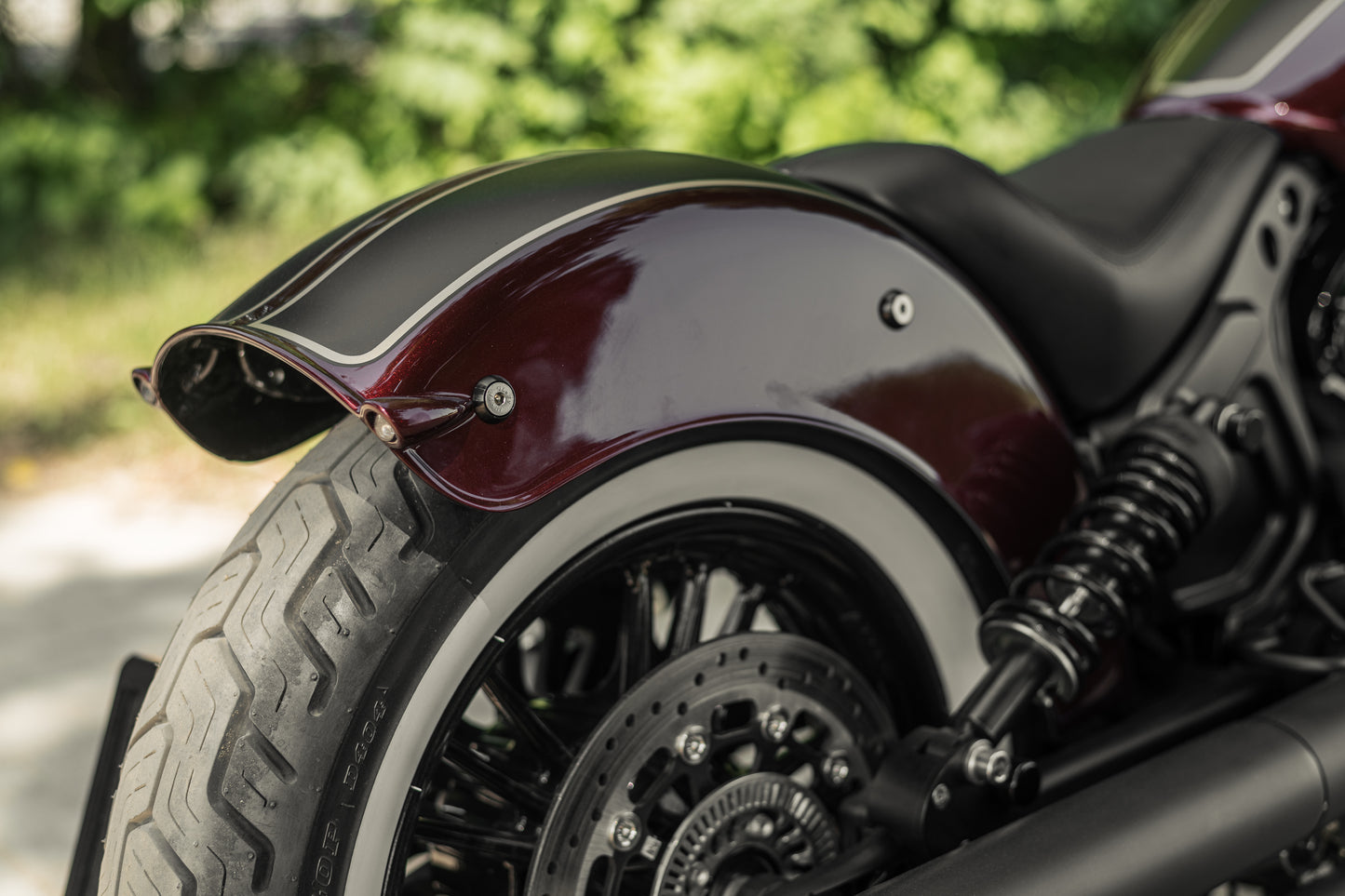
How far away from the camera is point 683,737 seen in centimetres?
108

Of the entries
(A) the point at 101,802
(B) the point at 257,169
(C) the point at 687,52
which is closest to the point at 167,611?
(A) the point at 101,802

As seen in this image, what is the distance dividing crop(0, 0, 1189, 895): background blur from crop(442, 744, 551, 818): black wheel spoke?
1820 mm

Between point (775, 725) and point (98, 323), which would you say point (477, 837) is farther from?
point (98, 323)

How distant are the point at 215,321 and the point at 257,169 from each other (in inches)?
217

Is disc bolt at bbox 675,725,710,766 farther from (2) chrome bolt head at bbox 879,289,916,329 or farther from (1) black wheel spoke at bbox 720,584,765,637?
(2) chrome bolt head at bbox 879,289,916,329

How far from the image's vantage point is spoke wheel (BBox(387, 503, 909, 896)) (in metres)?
1.03

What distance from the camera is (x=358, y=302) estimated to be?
0.95 metres

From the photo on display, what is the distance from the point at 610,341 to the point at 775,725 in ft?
1.30

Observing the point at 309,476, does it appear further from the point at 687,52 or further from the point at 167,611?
the point at 687,52

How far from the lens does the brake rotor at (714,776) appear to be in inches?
40.8

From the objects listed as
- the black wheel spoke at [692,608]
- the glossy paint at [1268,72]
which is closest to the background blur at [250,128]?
the black wheel spoke at [692,608]

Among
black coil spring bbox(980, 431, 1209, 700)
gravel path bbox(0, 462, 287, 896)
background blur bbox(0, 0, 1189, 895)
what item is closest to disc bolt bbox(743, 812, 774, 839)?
black coil spring bbox(980, 431, 1209, 700)

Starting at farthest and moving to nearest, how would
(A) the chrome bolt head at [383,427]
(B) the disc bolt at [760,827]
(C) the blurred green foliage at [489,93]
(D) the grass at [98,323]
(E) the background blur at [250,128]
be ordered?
(C) the blurred green foliage at [489,93]
(D) the grass at [98,323]
(E) the background blur at [250,128]
(B) the disc bolt at [760,827]
(A) the chrome bolt head at [383,427]

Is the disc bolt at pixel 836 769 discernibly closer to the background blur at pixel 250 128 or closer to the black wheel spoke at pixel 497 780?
the black wheel spoke at pixel 497 780
